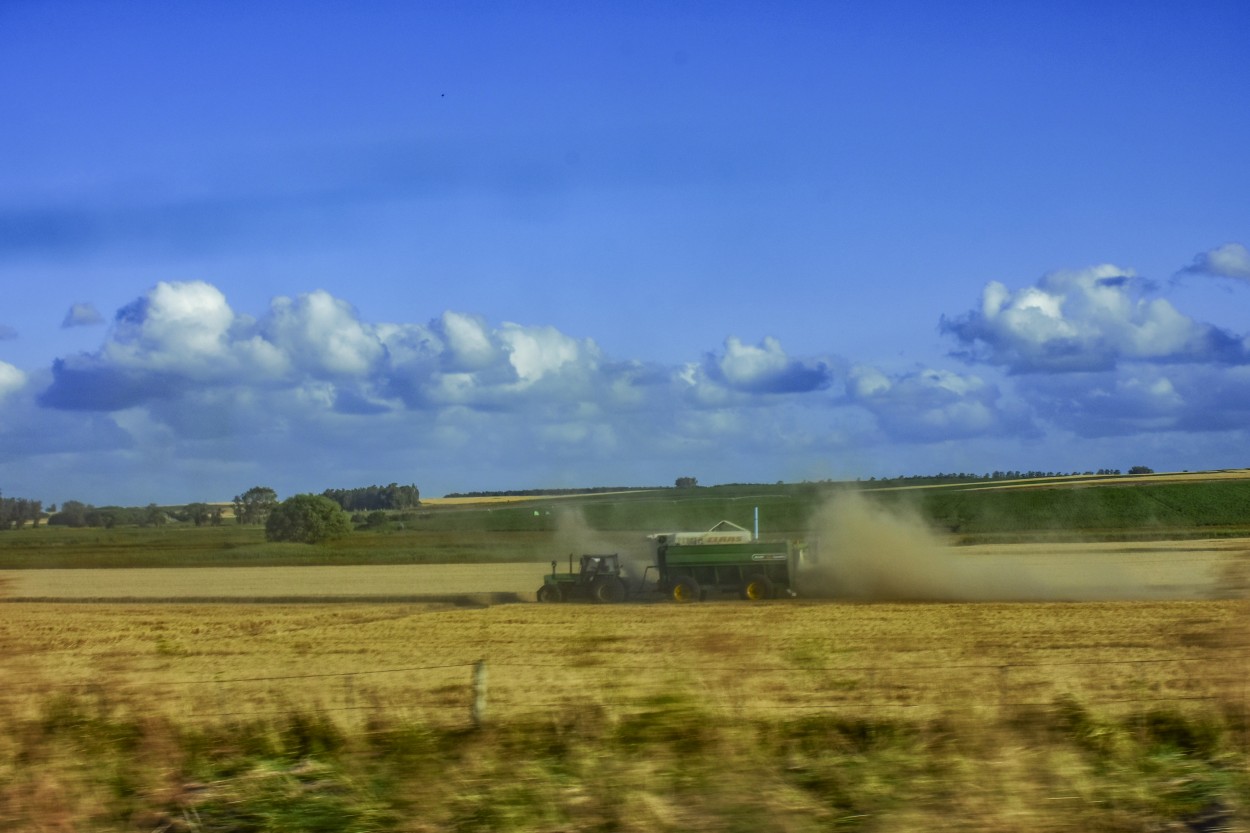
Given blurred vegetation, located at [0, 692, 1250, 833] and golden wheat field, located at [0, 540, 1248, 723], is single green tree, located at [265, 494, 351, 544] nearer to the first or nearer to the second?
golden wheat field, located at [0, 540, 1248, 723]

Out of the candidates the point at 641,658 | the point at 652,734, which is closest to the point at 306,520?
the point at 641,658

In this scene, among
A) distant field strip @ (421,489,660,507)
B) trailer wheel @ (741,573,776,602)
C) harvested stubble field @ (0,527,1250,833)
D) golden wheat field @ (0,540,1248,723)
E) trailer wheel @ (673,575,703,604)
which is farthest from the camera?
distant field strip @ (421,489,660,507)

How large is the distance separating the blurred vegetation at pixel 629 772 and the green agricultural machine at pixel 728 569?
21.7 m

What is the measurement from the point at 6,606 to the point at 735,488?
44199mm

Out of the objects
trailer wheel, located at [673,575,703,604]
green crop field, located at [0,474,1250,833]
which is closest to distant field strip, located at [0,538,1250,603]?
trailer wheel, located at [673,575,703,604]

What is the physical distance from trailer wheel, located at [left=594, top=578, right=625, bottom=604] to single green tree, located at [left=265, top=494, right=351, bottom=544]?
3183 centimetres

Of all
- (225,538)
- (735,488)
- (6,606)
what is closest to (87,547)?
(225,538)

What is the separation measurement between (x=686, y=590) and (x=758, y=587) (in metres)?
2.05

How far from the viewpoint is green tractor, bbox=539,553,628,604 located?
1292 inches

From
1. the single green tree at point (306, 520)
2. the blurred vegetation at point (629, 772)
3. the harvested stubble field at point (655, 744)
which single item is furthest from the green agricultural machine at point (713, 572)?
→ the single green tree at point (306, 520)

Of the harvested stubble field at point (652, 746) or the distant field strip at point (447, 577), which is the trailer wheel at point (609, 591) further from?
the harvested stubble field at point (652, 746)

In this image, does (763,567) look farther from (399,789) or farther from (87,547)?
(87,547)

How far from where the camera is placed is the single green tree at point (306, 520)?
2393 inches

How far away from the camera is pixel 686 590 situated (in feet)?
106
